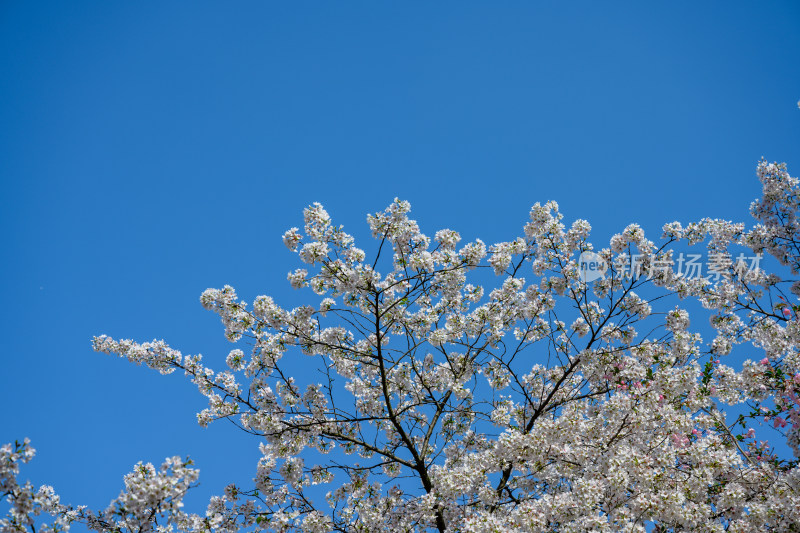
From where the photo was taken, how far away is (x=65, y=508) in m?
7.49

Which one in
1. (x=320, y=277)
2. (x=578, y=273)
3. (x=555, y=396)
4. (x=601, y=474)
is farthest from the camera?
(x=555, y=396)

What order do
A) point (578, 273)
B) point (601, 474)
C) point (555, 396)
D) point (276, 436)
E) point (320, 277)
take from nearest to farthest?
point (601, 474) → point (320, 277) → point (276, 436) → point (578, 273) → point (555, 396)

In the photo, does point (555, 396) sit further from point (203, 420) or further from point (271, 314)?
point (203, 420)

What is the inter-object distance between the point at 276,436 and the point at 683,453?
6.31m

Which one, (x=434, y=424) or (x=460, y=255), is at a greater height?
(x=460, y=255)

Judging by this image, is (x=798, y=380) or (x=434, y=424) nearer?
(x=798, y=380)

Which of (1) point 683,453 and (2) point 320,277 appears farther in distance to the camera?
(2) point 320,277

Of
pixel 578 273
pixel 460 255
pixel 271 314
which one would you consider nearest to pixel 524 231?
pixel 578 273

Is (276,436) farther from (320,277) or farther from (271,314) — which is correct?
(320,277)

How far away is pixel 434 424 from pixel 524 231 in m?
4.04

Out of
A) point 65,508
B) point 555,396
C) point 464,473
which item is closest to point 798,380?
point 555,396

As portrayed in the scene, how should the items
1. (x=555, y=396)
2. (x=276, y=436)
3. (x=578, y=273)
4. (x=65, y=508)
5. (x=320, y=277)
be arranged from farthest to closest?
1. (x=555, y=396)
2. (x=578, y=273)
3. (x=276, y=436)
4. (x=320, y=277)
5. (x=65, y=508)

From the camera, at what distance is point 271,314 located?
341 inches

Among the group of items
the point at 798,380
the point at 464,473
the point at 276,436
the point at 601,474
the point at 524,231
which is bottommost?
the point at 601,474
